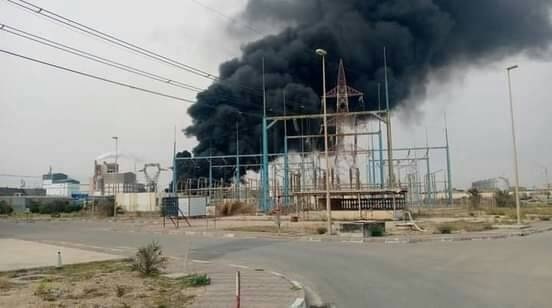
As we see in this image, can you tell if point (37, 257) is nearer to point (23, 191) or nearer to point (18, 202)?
point (18, 202)

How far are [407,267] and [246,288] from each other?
5193mm

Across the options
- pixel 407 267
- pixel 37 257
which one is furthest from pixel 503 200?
pixel 37 257

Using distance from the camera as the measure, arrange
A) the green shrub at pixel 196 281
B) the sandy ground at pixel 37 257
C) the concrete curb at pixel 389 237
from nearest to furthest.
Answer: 1. the green shrub at pixel 196 281
2. the sandy ground at pixel 37 257
3. the concrete curb at pixel 389 237

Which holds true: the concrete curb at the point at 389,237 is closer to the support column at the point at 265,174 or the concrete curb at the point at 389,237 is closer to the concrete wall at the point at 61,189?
the support column at the point at 265,174

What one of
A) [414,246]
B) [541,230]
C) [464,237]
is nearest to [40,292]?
[414,246]

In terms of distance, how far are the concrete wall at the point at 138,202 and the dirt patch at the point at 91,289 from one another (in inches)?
2075

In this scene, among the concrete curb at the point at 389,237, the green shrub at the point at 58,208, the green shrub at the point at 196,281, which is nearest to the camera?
the green shrub at the point at 196,281

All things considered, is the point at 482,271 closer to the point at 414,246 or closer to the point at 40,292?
the point at 414,246

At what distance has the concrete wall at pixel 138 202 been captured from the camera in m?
65.1

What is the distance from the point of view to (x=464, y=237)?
2295 cm

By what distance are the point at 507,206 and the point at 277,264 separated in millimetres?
54341

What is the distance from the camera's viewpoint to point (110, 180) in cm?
9712

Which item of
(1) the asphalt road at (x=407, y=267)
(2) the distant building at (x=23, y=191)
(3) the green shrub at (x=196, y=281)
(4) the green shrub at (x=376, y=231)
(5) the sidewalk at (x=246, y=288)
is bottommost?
(1) the asphalt road at (x=407, y=267)

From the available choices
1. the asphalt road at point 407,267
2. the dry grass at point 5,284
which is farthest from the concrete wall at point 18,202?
the dry grass at point 5,284
